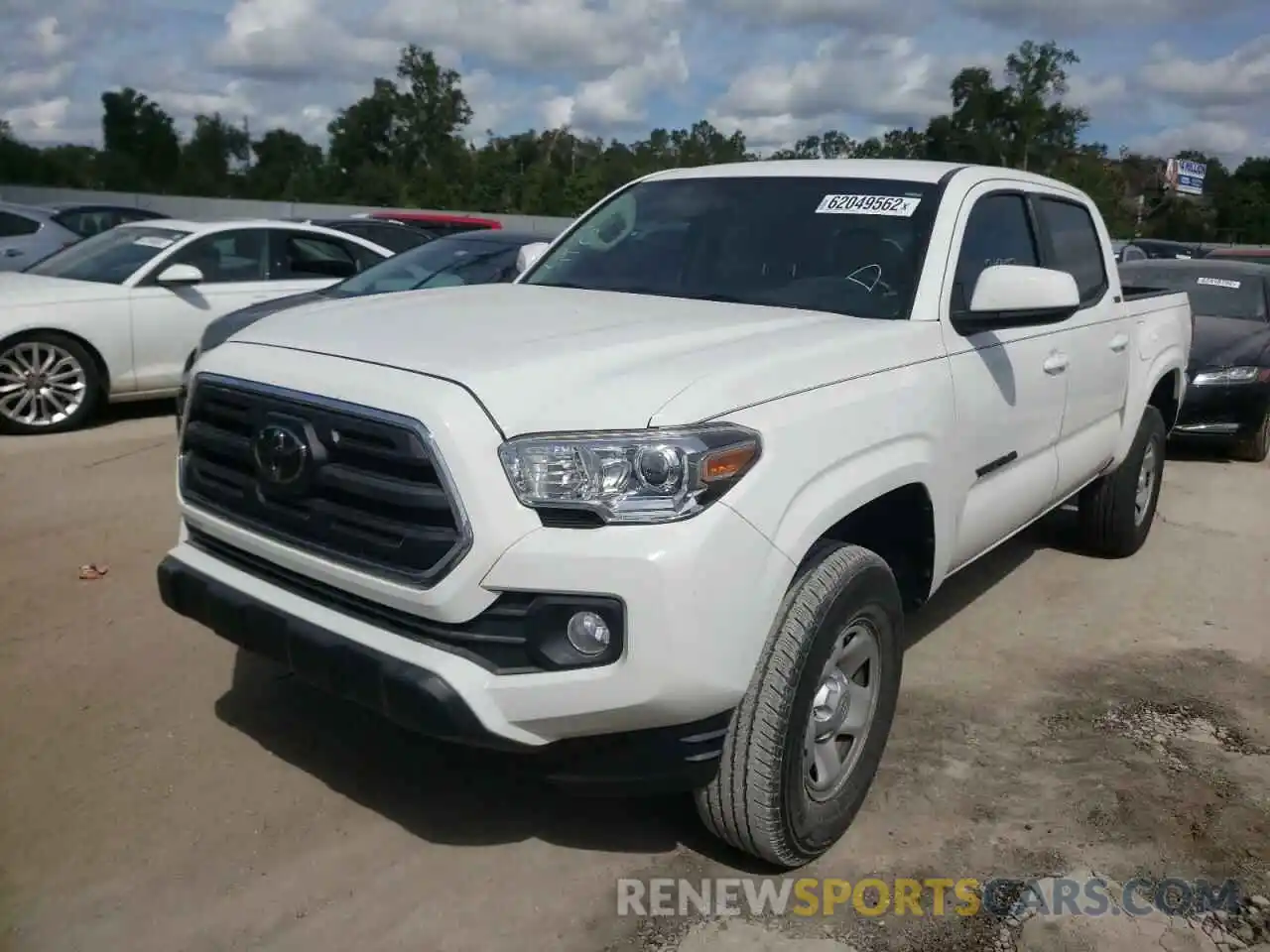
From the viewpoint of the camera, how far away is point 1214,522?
699cm

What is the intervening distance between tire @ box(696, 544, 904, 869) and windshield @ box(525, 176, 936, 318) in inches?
39.7

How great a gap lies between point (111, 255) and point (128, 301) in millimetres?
766

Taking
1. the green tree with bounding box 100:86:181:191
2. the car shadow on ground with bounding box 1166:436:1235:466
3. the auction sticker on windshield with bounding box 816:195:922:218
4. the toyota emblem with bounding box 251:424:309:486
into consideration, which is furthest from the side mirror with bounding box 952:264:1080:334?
the green tree with bounding box 100:86:181:191

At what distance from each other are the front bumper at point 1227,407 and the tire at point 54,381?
8.04m

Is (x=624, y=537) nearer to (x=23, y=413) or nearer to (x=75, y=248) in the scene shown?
(x=23, y=413)

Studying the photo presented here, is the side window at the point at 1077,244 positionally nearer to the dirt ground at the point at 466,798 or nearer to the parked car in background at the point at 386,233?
the dirt ground at the point at 466,798

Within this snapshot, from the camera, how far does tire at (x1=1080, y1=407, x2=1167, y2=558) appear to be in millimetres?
5695

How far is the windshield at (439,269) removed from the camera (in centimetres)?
811

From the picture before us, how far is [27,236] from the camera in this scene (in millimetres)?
12867

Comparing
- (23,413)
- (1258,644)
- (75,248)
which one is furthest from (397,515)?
(75,248)

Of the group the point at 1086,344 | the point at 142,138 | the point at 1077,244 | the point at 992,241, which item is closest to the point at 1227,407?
the point at 1077,244

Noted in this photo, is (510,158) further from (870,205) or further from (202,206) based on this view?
(870,205)

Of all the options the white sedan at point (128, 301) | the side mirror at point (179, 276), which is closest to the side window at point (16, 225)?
the white sedan at point (128, 301)

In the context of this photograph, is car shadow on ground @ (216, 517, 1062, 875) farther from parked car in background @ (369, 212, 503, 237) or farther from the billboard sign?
the billboard sign
